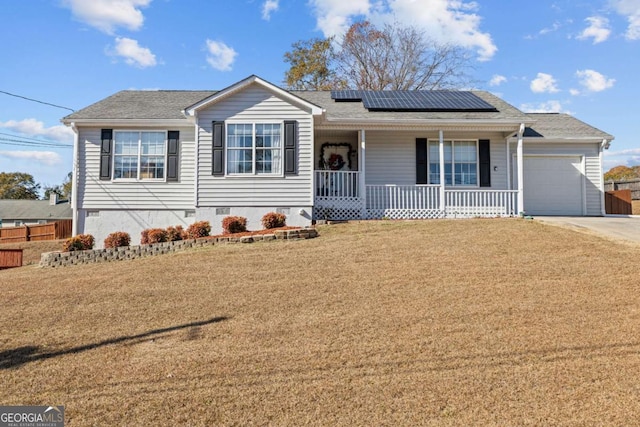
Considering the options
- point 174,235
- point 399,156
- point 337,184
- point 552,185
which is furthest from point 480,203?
point 174,235

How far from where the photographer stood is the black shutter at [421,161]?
1416cm

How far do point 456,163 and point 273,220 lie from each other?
6.48 m

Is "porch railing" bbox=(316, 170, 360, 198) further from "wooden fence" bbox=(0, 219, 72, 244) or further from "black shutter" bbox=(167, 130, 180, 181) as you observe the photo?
"wooden fence" bbox=(0, 219, 72, 244)

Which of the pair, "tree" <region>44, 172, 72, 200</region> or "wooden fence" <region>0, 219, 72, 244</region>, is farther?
"tree" <region>44, 172, 72, 200</region>

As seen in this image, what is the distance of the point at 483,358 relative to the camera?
445 centimetres

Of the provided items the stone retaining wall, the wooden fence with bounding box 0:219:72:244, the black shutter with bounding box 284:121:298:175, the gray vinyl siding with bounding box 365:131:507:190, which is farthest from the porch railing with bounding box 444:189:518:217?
the wooden fence with bounding box 0:219:72:244

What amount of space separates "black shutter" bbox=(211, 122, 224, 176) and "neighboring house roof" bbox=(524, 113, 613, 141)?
1000 centimetres

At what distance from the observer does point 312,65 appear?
2930 cm

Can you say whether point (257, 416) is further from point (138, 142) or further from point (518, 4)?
point (518, 4)

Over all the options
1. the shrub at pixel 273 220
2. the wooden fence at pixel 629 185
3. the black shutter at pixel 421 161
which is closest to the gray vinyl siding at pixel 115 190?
the shrub at pixel 273 220

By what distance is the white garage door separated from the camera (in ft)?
49.3

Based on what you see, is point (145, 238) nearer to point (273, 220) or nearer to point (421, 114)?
point (273, 220)

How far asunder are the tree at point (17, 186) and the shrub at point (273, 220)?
215ft

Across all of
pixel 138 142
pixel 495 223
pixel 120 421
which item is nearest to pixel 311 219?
pixel 495 223
